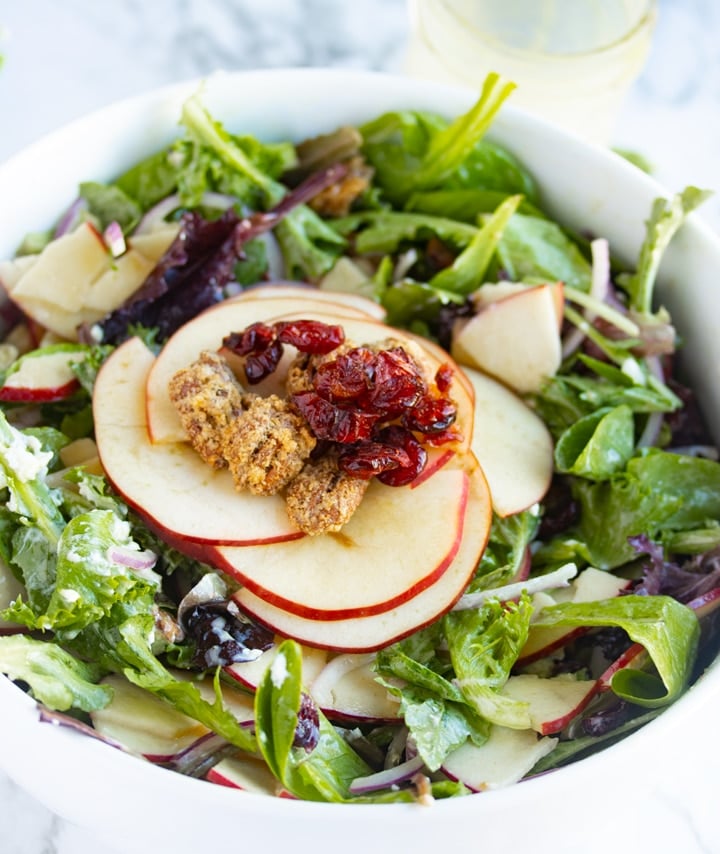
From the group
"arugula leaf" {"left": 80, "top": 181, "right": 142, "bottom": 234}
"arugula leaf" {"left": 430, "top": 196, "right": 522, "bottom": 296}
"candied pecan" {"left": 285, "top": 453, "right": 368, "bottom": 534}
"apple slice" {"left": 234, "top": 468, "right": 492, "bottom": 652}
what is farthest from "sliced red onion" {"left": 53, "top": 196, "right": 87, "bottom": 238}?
"apple slice" {"left": 234, "top": 468, "right": 492, "bottom": 652}

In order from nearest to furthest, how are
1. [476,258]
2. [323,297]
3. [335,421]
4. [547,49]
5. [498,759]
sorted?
[498,759]
[335,421]
[323,297]
[476,258]
[547,49]

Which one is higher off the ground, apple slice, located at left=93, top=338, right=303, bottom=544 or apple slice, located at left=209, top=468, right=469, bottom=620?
apple slice, located at left=93, top=338, right=303, bottom=544

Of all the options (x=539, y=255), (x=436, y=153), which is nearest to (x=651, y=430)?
(x=539, y=255)

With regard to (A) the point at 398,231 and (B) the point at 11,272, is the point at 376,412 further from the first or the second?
(B) the point at 11,272

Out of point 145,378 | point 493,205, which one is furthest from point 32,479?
point 493,205

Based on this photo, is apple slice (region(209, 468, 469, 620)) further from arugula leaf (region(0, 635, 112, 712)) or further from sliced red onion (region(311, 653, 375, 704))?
arugula leaf (region(0, 635, 112, 712))

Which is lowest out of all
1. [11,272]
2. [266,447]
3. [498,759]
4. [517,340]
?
[498,759]
